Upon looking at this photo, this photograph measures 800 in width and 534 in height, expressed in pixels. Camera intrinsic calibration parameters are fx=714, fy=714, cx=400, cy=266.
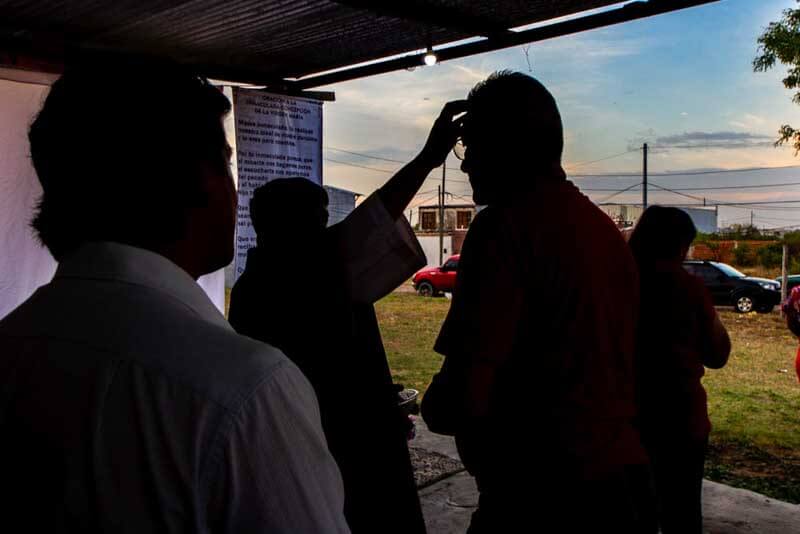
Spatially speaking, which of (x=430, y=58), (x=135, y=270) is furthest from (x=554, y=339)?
(x=430, y=58)

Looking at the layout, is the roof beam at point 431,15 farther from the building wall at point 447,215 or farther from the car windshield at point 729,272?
the building wall at point 447,215

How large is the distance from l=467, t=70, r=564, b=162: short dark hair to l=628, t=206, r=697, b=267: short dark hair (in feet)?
3.91

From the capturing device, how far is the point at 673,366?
Answer: 2.81 m

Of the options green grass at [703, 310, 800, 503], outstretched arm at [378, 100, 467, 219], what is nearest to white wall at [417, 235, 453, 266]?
green grass at [703, 310, 800, 503]

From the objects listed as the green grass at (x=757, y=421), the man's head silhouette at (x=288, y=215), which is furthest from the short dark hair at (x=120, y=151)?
the green grass at (x=757, y=421)

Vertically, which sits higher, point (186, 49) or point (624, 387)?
point (186, 49)

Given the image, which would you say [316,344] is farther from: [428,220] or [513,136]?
[428,220]

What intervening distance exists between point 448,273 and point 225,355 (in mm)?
24345

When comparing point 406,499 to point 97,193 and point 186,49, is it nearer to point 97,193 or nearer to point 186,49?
point 97,193

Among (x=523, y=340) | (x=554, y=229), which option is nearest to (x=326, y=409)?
(x=523, y=340)

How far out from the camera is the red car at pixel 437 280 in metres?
24.9

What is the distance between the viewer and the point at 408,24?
3475 mm

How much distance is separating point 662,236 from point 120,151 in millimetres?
2455

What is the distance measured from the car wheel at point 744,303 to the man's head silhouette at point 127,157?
21045 mm
